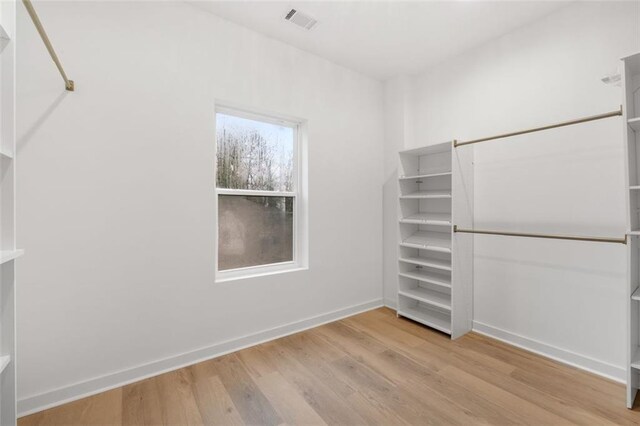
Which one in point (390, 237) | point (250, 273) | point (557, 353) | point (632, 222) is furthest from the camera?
point (390, 237)

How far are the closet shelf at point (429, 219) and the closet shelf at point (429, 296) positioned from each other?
0.75 meters

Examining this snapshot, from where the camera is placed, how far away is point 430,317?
2893 millimetres

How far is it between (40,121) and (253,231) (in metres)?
1.60

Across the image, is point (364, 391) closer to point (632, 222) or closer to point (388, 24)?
point (632, 222)

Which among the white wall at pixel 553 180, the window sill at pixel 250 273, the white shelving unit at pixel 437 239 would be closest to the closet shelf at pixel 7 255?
the window sill at pixel 250 273

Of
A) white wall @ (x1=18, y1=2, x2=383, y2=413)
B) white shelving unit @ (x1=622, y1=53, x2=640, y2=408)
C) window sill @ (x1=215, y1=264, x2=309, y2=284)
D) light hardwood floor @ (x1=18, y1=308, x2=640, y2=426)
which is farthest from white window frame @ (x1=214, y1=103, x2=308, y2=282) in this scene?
white shelving unit @ (x1=622, y1=53, x2=640, y2=408)

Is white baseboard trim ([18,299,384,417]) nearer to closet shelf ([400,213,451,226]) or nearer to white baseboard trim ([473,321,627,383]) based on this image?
closet shelf ([400,213,451,226])

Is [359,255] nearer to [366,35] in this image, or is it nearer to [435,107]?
[435,107]

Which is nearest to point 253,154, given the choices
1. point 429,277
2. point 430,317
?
point 429,277

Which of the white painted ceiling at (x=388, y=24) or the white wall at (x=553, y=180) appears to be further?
the white painted ceiling at (x=388, y=24)

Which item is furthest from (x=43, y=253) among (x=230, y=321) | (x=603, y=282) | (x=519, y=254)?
(x=603, y=282)

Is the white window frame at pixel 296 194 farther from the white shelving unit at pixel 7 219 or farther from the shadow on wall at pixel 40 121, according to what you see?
the white shelving unit at pixel 7 219

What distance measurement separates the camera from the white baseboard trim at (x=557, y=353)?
6.49ft

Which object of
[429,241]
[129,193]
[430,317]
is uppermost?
[129,193]
